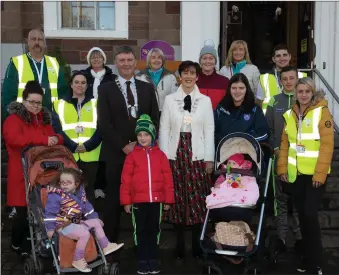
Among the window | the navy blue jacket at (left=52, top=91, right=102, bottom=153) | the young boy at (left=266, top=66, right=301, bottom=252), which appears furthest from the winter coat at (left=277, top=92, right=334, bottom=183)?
the window

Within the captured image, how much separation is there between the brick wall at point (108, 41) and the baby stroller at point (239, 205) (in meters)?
3.88

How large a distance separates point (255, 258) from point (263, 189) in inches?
26.5

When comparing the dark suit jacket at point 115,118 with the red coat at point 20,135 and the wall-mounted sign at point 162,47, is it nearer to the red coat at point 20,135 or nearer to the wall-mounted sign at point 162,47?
the red coat at point 20,135

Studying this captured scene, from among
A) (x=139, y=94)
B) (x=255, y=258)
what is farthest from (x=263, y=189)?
(x=139, y=94)

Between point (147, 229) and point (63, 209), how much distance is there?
879 mm

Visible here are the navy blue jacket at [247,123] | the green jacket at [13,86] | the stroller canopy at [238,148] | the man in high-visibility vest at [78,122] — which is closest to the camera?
the stroller canopy at [238,148]

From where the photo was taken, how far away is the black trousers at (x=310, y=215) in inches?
206

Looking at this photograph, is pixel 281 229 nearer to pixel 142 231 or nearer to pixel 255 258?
pixel 255 258

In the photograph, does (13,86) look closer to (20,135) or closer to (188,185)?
(20,135)

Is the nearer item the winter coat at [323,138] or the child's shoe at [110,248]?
the child's shoe at [110,248]

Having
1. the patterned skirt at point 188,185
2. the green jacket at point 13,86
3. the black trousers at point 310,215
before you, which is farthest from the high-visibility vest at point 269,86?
the green jacket at point 13,86

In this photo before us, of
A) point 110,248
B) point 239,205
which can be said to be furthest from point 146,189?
point 239,205

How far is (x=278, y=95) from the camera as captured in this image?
19.9 feet

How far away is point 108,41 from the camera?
29.9 feet
